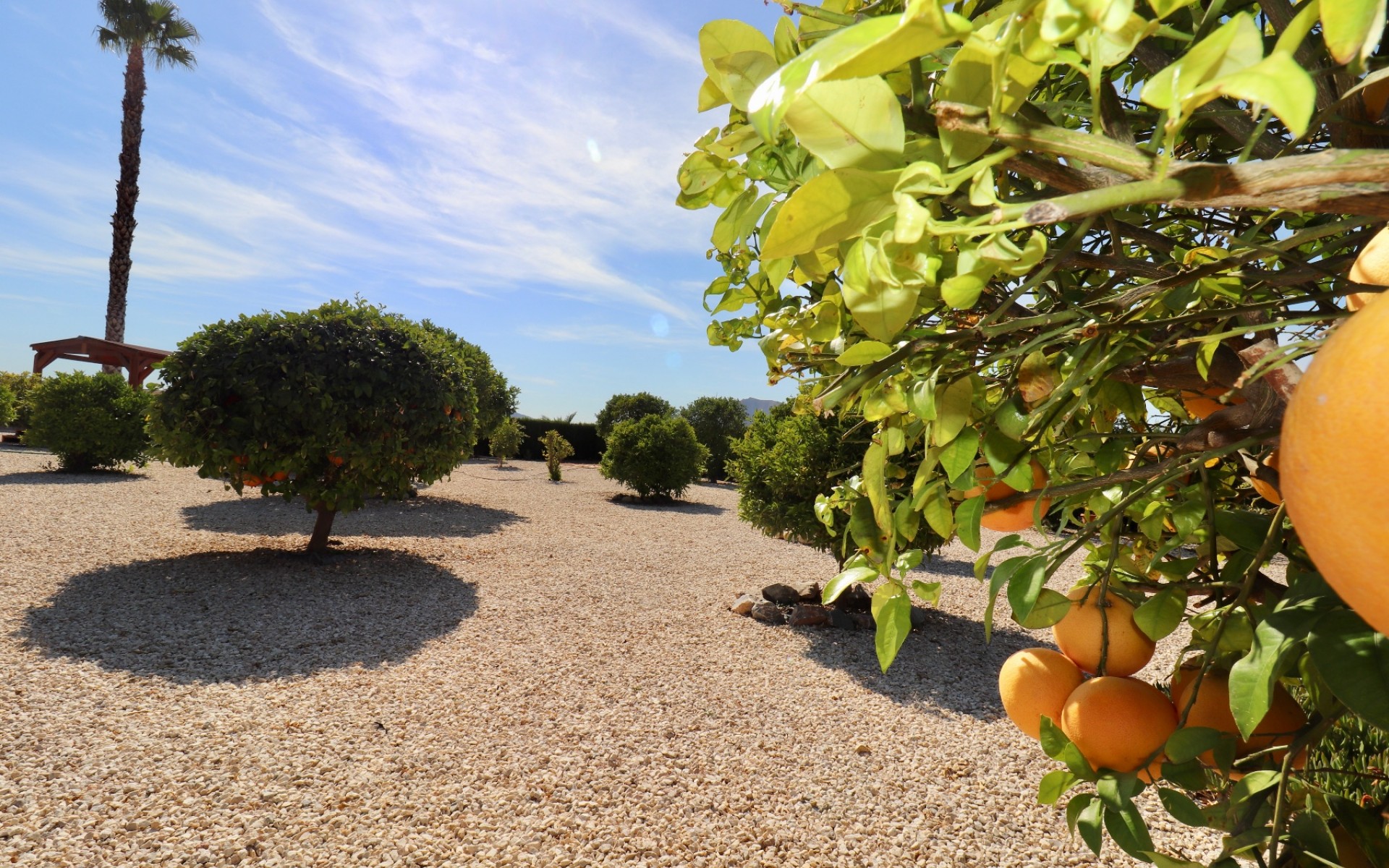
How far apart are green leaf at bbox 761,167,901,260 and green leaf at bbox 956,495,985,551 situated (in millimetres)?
469

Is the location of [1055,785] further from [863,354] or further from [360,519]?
[360,519]

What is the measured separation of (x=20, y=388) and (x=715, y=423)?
17.9 meters

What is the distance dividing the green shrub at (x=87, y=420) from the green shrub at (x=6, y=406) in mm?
5436

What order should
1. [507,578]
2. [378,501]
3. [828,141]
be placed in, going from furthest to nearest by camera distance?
[378,501] → [507,578] → [828,141]

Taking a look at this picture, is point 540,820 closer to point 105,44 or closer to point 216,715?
point 216,715

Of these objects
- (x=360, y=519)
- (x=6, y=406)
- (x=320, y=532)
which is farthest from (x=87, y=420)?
(x=320, y=532)

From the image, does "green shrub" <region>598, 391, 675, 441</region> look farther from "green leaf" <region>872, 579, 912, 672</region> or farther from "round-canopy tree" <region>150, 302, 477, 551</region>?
"green leaf" <region>872, 579, 912, 672</region>

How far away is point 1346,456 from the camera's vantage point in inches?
12.1

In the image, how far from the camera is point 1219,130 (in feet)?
2.60

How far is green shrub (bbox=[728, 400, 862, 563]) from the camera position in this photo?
5988 mm

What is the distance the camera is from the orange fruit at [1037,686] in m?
0.86

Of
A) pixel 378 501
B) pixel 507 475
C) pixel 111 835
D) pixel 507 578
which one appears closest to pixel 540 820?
pixel 111 835

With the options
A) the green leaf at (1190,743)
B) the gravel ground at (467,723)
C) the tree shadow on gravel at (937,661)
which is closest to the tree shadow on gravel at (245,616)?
the gravel ground at (467,723)

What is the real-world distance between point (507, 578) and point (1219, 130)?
6.26 metres
